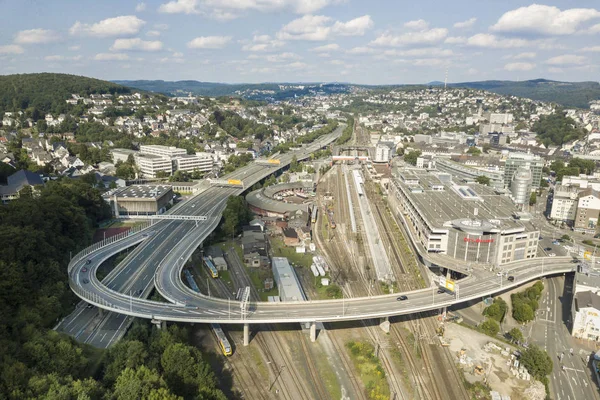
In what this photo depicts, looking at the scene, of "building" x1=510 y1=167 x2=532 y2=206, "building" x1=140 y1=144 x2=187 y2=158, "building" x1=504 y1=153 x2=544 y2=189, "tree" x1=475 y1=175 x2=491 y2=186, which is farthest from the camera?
"building" x1=140 y1=144 x2=187 y2=158

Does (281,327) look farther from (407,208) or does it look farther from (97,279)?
(407,208)

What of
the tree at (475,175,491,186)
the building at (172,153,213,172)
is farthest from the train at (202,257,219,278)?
the tree at (475,175,491,186)

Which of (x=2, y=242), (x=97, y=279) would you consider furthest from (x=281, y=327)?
(x=2, y=242)

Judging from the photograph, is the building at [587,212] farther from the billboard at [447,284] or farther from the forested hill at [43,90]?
the forested hill at [43,90]

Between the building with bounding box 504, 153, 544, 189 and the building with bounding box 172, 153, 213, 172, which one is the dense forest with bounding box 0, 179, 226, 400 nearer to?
the building with bounding box 172, 153, 213, 172

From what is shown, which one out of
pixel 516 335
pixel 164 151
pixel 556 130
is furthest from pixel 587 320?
pixel 556 130

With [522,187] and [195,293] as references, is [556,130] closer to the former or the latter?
[522,187]
